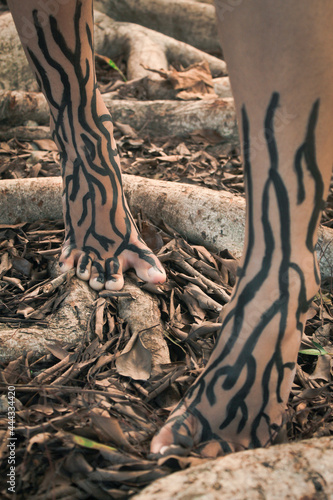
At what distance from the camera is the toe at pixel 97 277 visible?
173 centimetres

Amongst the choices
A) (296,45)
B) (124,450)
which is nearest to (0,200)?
(124,450)

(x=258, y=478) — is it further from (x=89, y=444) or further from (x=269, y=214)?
(x=269, y=214)

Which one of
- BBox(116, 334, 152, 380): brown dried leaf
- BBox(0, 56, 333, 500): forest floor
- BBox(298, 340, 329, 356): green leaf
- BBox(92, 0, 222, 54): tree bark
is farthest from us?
BBox(92, 0, 222, 54): tree bark

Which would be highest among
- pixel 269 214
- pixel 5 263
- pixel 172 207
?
pixel 269 214

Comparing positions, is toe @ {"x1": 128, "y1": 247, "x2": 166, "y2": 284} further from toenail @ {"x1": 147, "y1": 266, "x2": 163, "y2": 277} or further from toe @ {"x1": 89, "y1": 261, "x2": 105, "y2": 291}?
toe @ {"x1": 89, "y1": 261, "x2": 105, "y2": 291}

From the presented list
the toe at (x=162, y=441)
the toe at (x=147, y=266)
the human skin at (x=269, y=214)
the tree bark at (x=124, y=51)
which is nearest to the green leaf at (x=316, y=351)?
the human skin at (x=269, y=214)

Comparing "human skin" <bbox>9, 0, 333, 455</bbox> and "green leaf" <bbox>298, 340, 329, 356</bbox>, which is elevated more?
Answer: "human skin" <bbox>9, 0, 333, 455</bbox>

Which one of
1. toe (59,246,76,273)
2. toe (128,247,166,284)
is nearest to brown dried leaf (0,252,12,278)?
toe (59,246,76,273)

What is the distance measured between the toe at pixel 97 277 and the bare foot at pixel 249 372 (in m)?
0.68

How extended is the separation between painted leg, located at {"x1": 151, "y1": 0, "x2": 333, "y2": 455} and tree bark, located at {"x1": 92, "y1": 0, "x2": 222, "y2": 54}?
5209mm

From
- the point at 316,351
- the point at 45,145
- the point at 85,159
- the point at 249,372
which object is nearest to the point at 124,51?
the point at 45,145

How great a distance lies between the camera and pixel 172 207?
7.43 feet

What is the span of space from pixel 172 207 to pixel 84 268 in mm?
670

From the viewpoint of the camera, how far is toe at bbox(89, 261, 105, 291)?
68.3 inches
